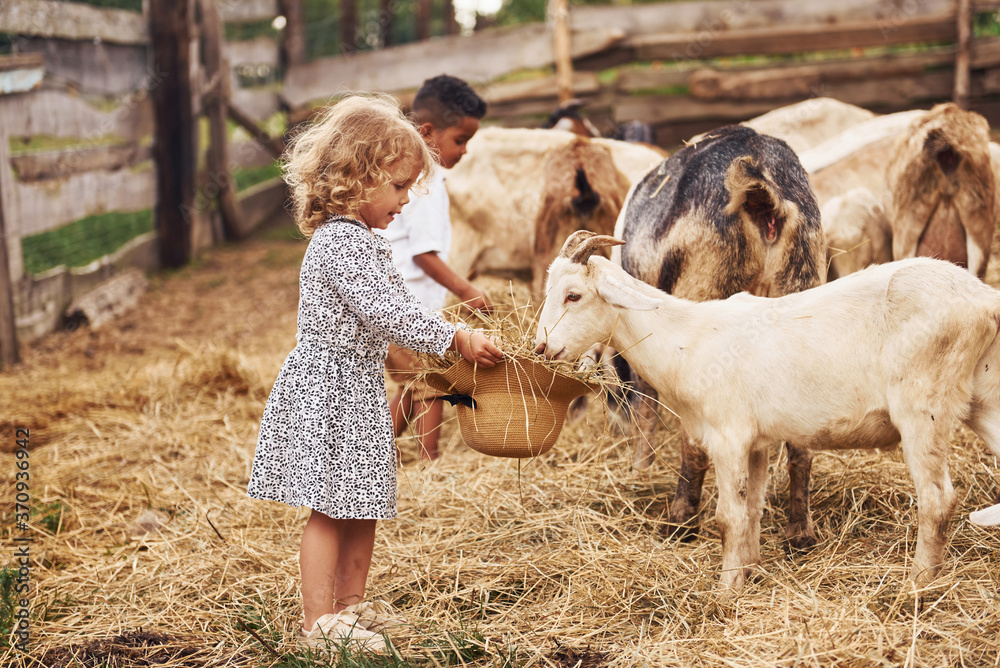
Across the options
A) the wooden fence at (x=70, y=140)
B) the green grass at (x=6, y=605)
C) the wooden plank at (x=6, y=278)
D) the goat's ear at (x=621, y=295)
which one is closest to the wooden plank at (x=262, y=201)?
the wooden fence at (x=70, y=140)

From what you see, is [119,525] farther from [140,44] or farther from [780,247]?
[140,44]

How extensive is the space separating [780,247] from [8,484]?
3.82 meters

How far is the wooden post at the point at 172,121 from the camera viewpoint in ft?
31.7

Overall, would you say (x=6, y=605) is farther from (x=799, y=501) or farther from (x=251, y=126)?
(x=251, y=126)

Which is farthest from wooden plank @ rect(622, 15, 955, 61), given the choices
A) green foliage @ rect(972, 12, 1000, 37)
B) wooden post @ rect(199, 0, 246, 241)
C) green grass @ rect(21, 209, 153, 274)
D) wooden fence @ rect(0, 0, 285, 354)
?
green grass @ rect(21, 209, 153, 274)

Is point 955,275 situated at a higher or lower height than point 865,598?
higher

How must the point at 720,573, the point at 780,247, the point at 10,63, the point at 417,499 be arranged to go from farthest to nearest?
the point at 10,63 → the point at 417,499 → the point at 780,247 → the point at 720,573

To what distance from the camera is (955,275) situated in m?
2.83

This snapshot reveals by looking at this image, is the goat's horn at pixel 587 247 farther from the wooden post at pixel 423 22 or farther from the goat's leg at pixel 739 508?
the wooden post at pixel 423 22

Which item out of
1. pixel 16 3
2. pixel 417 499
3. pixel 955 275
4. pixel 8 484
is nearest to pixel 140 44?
pixel 16 3

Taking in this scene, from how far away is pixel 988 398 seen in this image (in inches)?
113

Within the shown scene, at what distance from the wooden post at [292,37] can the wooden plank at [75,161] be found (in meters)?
3.46

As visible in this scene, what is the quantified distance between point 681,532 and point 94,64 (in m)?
7.44

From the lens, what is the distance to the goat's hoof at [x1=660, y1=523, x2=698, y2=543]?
143 inches
